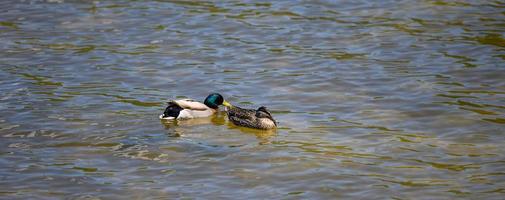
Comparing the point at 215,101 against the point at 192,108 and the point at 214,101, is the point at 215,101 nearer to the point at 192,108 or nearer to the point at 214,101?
the point at 214,101

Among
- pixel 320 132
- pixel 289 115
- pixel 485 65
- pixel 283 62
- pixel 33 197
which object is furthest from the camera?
pixel 283 62

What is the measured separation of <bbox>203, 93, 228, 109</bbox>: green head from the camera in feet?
48.7

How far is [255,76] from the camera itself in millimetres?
16531

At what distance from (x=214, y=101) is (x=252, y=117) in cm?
115

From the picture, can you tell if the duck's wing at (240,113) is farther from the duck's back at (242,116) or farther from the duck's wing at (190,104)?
the duck's wing at (190,104)

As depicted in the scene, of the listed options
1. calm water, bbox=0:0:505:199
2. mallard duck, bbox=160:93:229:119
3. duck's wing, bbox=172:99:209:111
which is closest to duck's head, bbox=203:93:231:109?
mallard duck, bbox=160:93:229:119

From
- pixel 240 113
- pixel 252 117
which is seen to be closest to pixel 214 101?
pixel 240 113

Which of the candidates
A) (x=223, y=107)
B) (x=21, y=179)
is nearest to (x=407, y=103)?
(x=223, y=107)

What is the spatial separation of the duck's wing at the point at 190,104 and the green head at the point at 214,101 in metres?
0.13

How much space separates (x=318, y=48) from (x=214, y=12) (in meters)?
3.62

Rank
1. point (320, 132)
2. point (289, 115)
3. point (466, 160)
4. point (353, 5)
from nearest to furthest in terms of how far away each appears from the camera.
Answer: point (466, 160)
point (320, 132)
point (289, 115)
point (353, 5)

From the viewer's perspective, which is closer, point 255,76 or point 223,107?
point 223,107

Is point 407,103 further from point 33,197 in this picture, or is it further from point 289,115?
point 33,197

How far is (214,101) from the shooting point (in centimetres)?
1488
